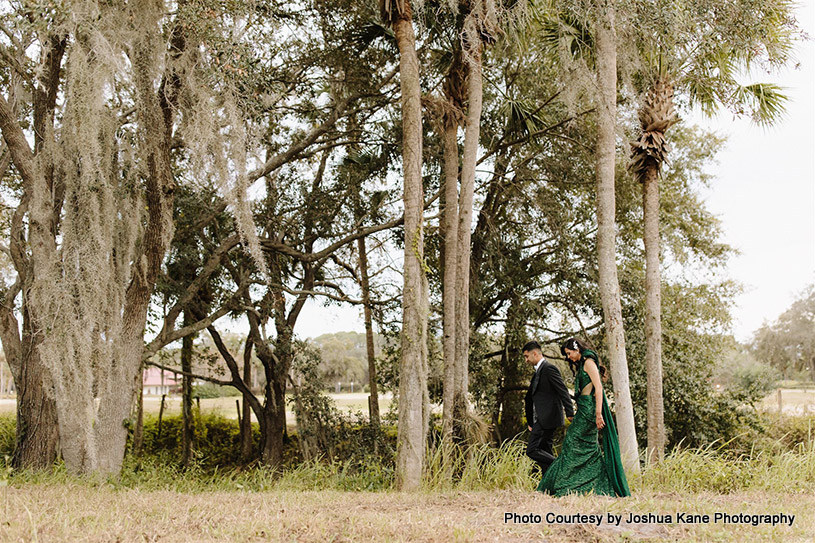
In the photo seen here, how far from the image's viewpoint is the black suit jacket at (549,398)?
6.07 m

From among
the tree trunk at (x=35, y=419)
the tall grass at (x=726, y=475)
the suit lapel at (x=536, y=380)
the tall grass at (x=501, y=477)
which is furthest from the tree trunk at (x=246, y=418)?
the tall grass at (x=726, y=475)

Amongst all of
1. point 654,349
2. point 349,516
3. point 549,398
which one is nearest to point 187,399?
point 654,349

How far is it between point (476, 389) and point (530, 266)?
3015 millimetres

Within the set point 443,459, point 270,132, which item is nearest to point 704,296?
point 443,459

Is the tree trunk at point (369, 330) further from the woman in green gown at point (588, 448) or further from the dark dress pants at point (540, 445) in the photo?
the woman in green gown at point (588, 448)

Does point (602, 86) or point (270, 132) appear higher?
point (270, 132)

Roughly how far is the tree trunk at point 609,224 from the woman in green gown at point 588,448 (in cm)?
220

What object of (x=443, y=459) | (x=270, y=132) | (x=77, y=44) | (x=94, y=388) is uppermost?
(x=270, y=132)

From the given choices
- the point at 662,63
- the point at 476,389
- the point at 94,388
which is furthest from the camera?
the point at 476,389

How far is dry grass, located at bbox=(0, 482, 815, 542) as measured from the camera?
395cm

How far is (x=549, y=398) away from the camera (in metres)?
6.14

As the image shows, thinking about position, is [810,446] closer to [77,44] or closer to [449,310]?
[449,310]

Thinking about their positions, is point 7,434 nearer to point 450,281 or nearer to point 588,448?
point 450,281

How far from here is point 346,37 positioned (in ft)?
34.4
